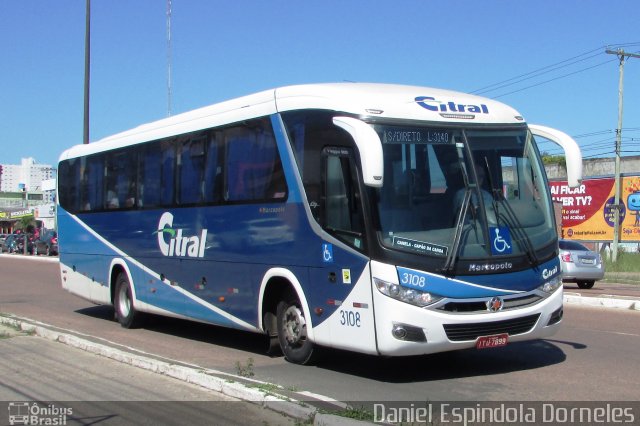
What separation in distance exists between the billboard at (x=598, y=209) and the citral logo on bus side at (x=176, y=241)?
33.4m

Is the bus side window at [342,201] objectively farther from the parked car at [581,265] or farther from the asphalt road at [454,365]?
the parked car at [581,265]

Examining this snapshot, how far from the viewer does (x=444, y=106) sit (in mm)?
8594

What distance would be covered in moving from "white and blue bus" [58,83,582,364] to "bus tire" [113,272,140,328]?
2.95m

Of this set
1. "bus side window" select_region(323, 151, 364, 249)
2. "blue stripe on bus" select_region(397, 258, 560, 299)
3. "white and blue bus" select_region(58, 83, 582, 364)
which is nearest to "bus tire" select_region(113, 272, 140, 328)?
"white and blue bus" select_region(58, 83, 582, 364)

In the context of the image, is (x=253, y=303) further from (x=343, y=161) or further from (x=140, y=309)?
(x=140, y=309)

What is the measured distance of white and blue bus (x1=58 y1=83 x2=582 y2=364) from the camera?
7871mm

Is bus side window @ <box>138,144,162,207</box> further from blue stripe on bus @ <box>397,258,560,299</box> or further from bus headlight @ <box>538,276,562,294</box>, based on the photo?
bus headlight @ <box>538,276,562,294</box>

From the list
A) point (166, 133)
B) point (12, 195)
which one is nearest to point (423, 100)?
point (166, 133)

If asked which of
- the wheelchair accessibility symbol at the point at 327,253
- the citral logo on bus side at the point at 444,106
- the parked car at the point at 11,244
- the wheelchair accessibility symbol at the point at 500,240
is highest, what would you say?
the citral logo on bus side at the point at 444,106

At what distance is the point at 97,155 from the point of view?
14.8 metres

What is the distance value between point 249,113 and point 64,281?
27.1 ft

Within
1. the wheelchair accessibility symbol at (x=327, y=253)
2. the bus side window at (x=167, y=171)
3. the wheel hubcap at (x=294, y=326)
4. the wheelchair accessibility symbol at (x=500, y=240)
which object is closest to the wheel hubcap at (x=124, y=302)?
the bus side window at (x=167, y=171)

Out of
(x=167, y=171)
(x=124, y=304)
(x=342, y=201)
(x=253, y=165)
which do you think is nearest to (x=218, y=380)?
(x=342, y=201)

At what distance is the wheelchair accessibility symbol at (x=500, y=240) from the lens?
26.8 ft
